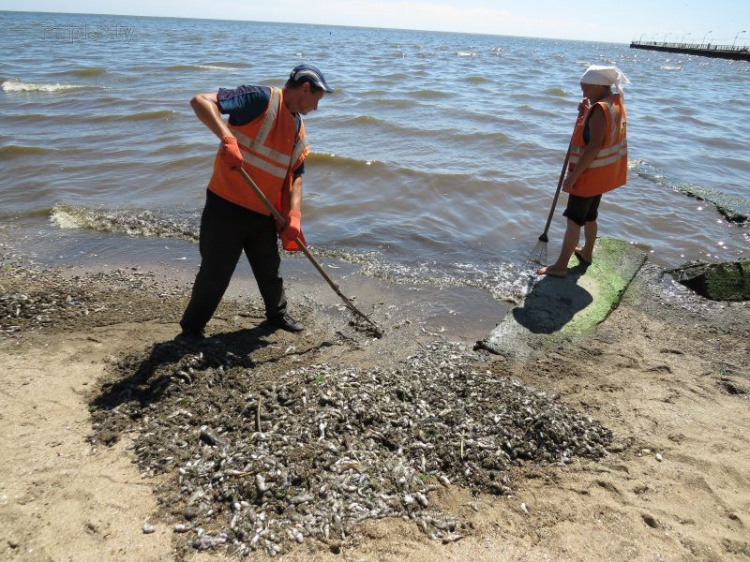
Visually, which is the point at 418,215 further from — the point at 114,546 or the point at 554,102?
the point at 554,102

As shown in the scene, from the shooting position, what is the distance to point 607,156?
5.21 m

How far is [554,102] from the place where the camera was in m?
18.0

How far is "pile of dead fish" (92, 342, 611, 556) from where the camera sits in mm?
2773

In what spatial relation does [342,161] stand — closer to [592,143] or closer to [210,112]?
[592,143]

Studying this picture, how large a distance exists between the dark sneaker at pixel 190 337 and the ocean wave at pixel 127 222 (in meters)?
2.95

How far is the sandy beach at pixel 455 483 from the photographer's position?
2658 mm

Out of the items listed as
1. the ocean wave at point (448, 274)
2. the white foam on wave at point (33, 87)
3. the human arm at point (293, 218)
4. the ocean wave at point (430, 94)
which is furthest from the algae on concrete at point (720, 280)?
the white foam on wave at point (33, 87)

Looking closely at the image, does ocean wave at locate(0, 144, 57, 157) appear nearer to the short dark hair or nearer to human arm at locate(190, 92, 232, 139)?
human arm at locate(190, 92, 232, 139)

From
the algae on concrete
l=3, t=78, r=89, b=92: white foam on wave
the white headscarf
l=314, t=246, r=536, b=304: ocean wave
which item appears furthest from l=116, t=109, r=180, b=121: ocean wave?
the algae on concrete

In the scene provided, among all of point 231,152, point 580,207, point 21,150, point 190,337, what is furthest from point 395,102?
point 231,152

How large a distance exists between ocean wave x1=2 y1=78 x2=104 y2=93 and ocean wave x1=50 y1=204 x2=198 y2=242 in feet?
39.0

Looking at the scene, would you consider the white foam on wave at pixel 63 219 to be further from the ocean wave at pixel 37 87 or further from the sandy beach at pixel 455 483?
the ocean wave at pixel 37 87

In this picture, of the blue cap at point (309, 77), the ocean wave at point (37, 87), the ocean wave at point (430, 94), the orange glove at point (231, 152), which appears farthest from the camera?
the ocean wave at point (430, 94)

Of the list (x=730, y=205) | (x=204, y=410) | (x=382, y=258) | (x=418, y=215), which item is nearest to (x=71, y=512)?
(x=204, y=410)
